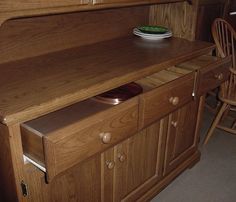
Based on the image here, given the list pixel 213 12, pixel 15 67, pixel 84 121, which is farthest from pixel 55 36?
pixel 213 12

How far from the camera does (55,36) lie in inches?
51.1

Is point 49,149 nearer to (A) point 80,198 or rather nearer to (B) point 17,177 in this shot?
(B) point 17,177

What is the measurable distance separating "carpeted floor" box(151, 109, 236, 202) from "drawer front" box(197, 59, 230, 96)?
0.58 m

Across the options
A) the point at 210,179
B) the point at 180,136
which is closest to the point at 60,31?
the point at 180,136

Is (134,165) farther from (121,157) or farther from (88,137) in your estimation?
(88,137)

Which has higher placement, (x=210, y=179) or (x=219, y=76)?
(x=219, y=76)

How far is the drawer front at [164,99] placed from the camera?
1086mm

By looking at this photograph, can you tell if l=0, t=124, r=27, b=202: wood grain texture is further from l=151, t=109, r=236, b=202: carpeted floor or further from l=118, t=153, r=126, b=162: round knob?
l=151, t=109, r=236, b=202: carpeted floor

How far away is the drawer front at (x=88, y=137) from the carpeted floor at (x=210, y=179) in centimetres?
72

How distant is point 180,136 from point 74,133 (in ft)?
2.87

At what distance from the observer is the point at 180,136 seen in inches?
61.6

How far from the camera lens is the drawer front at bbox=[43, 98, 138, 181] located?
79cm

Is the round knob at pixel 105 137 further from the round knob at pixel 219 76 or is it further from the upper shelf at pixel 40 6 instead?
the round knob at pixel 219 76

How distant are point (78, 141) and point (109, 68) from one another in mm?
384
